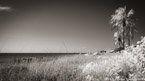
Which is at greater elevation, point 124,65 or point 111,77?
point 124,65

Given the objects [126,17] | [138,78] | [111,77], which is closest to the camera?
[138,78]

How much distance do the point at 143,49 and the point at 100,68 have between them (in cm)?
204

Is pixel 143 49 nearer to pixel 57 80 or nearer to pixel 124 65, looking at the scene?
pixel 124 65

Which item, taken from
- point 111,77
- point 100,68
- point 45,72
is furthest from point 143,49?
point 45,72

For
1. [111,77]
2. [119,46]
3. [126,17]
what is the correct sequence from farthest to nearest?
[119,46], [126,17], [111,77]

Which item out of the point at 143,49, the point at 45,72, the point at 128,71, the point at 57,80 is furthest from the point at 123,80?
the point at 45,72

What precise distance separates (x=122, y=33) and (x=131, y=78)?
67.6 feet

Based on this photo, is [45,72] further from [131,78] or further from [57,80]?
[131,78]

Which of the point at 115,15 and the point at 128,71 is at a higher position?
the point at 115,15

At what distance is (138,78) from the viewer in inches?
201

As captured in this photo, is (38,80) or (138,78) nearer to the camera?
(138,78)

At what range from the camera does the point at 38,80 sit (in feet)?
18.6

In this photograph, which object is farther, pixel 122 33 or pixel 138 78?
pixel 122 33

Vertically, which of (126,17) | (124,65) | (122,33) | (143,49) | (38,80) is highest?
(126,17)
